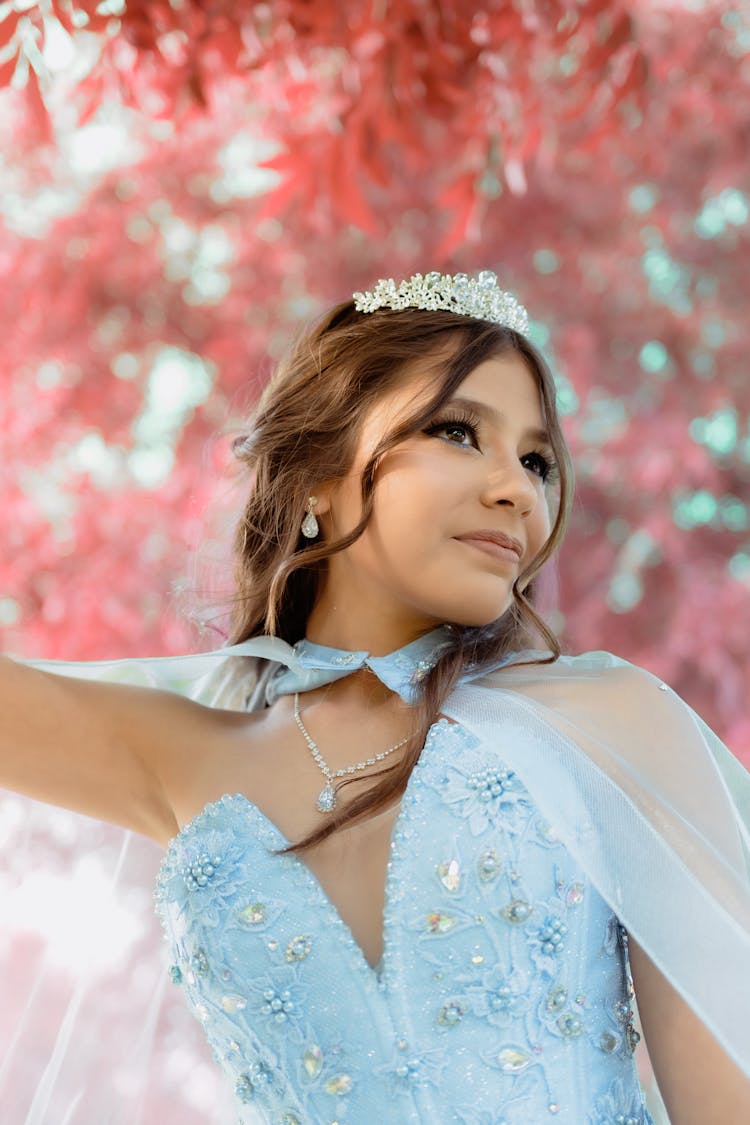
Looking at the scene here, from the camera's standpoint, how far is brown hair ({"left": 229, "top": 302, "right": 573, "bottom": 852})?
6.46 feet

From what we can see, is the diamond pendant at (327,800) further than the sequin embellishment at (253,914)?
Yes

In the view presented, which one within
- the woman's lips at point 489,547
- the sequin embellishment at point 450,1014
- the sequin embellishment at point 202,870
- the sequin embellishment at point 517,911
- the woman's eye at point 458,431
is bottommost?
the sequin embellishment at point 450,1014

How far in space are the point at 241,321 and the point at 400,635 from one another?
202 centimetres

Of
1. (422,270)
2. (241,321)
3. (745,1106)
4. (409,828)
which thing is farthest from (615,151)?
(745,1106)

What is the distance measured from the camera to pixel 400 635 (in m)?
2.09

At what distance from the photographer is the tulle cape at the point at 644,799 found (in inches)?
60.9

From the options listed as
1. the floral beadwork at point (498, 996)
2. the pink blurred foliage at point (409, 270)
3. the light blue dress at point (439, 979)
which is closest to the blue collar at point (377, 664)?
the light blue dress at point (439, 979)

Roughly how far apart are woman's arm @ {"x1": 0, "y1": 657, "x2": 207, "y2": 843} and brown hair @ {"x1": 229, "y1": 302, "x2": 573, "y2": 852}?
0.97 feet

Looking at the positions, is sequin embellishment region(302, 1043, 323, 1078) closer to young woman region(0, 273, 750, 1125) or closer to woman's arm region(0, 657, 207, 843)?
young woman region(0, 273, 750, 1125)

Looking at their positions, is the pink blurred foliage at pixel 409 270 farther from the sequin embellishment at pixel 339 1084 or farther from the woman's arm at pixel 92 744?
the sequin embellishment at pixel 339 1084

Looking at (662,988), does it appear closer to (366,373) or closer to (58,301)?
(366,373)

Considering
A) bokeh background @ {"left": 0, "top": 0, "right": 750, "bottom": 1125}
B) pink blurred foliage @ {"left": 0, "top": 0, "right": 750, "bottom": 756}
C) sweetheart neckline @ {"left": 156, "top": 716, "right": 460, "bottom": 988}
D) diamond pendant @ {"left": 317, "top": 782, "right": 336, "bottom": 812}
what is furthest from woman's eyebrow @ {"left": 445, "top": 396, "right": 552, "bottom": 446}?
pink blurred foliage @ {"left": 0, "top": 0, "right": 750, "bottom": 756}

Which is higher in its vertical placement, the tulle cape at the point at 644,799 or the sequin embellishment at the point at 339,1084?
the tulle cape at the point at 644,799

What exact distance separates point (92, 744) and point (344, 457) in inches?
24.7
